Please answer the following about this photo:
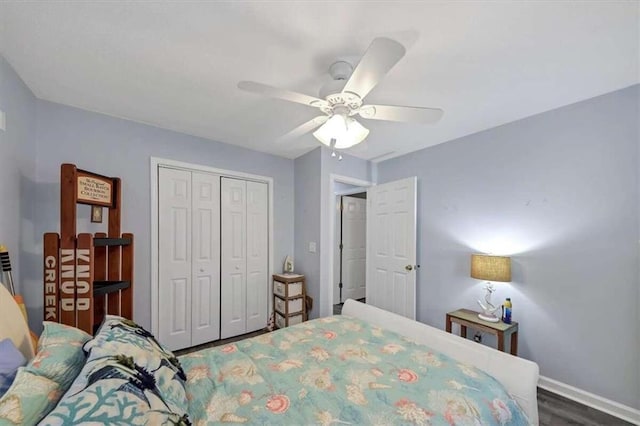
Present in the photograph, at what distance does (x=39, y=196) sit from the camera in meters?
2.11

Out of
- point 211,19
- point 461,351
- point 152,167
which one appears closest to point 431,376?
point 461,351

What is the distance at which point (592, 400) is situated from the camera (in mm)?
1999

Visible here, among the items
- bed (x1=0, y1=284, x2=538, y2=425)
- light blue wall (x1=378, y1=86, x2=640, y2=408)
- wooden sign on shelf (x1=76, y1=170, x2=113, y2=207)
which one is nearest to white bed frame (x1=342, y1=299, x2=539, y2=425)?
bed (x1=0, y1=284, x2=538, y2=425)

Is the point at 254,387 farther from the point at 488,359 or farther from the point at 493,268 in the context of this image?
the point at 493,268

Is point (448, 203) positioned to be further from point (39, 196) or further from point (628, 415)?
point (39, 196)

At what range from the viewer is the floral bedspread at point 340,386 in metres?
1.05

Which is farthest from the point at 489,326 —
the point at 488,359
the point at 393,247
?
the point at 393,247

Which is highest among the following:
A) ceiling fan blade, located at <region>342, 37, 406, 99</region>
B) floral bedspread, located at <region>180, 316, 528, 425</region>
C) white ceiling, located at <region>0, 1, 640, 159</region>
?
white ceiling, located at <region>0, 1, 640, 159</region>

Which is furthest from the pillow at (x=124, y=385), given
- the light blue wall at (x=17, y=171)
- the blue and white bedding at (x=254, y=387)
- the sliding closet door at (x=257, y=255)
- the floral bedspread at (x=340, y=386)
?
the sliding closet door at (x=257, y=255)

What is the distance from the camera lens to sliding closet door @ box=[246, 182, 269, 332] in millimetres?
3357

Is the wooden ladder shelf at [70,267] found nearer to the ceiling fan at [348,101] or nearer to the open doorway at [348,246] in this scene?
the ceiling fan at [348,101]

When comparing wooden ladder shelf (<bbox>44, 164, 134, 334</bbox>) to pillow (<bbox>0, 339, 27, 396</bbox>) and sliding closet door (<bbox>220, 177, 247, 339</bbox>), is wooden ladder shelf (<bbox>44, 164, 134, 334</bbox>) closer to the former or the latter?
pillow (<bbox>0, 339, 27, 396</bbox>)

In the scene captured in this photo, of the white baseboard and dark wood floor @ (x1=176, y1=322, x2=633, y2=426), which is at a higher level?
the white baseboard

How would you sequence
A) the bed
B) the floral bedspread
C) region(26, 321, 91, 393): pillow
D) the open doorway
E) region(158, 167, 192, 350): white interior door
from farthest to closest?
1. the open doorway
2. region(158, 167, 192, 350): white interior door
3. the floral bedspread
4. region(26, 321, 91, 393): pillow
5. the bed
